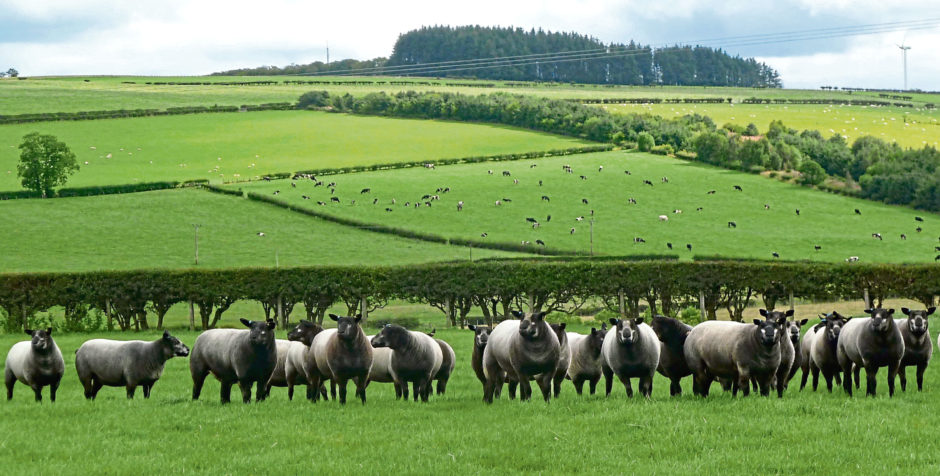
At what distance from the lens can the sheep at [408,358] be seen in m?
21.3

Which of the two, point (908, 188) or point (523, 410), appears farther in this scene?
point (908, 188)

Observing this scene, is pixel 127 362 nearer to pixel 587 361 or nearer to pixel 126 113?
pixel 587 361

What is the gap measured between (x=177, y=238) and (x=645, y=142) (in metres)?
61.6

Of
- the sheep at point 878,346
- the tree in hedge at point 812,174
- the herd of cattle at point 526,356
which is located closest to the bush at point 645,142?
the tree in hedge at point 812,174

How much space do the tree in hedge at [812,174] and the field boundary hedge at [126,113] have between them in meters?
86.2

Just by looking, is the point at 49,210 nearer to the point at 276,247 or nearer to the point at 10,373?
the point at 276,247

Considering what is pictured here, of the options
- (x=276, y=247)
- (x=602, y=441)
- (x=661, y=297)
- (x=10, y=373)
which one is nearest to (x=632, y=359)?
(x=602, y=441)

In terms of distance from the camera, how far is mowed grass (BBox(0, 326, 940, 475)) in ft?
46.1

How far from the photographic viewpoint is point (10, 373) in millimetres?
22984

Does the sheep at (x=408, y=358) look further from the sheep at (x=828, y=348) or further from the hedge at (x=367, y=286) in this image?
the hedge at (x=367, y=286)

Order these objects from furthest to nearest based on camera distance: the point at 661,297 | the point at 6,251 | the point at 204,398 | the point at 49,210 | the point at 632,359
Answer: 1. the point at 49,210
2. the point at 6,251
3. the point at 661,297
4. the point at 204,398
5. the point at 632,359

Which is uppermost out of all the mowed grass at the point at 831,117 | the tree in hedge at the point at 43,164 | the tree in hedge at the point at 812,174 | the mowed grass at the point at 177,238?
the mowed grass at the point at 831,117

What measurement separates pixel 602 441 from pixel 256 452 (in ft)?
17.0

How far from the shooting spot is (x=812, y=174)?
109 m
